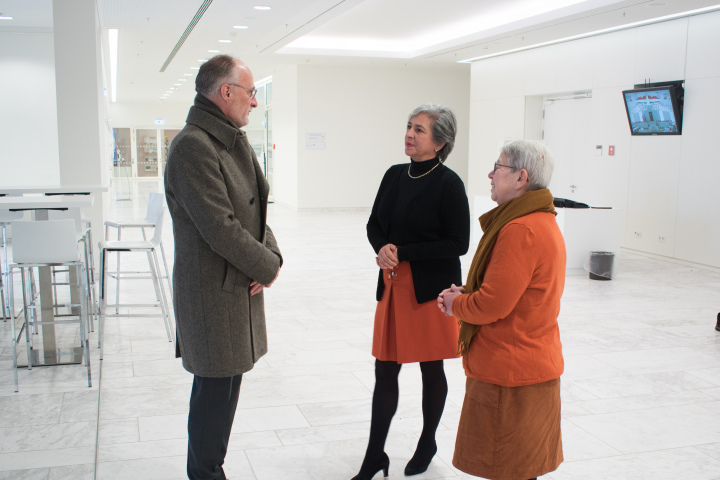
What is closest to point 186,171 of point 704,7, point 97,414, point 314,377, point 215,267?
point 215,267

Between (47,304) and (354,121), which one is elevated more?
(354,121)

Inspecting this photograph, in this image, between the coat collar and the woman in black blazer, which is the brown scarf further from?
the coat collar

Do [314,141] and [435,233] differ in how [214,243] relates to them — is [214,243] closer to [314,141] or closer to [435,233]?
[435,233]

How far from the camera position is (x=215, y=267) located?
2.32 metres

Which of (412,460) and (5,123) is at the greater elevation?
(5,123)

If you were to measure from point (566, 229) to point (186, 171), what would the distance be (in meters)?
6.66

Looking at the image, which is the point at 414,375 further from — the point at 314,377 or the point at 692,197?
the point at 692,197

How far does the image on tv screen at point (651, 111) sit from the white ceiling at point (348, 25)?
3.40 ft

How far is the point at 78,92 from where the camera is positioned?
7414 millimetres

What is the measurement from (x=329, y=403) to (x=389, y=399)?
1201 millimetres

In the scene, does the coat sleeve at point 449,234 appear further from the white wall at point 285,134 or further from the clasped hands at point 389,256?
the white wall at point 285,134

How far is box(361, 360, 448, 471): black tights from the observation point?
9.22ft

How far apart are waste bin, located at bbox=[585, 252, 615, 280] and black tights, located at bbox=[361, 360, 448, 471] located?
5.52 m

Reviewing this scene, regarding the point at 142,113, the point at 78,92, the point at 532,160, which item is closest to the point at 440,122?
the point at 532,160
